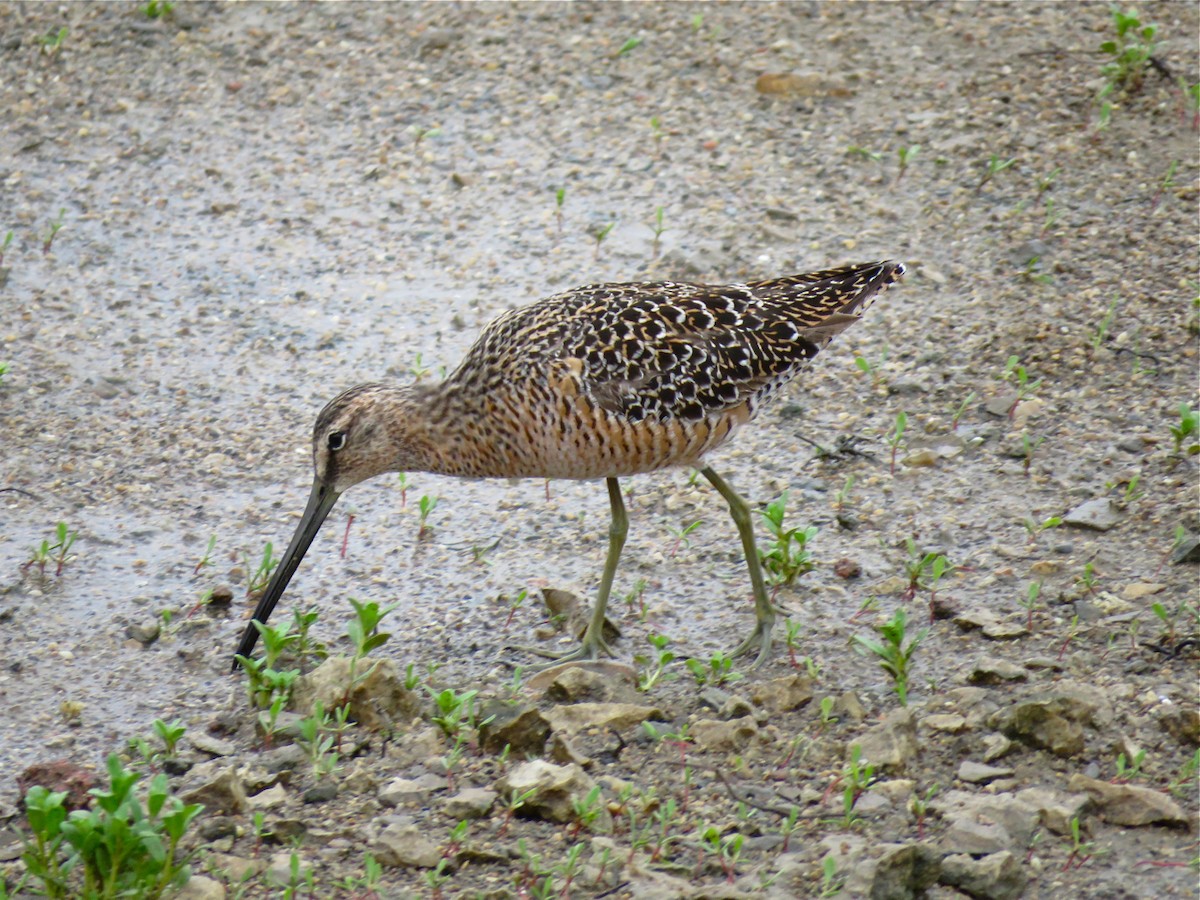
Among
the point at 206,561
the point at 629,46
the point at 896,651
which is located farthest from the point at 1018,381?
the point at 206,561

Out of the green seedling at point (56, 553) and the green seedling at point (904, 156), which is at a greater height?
the green seedling at point (904, 156)

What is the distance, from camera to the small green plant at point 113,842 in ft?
11.4

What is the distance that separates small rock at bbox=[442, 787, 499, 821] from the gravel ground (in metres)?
0.06

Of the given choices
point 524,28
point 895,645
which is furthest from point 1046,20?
point 895,645

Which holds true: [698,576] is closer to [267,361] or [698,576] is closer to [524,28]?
[267,361]

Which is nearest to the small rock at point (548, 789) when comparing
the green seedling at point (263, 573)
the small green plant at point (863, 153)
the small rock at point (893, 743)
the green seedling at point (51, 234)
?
the small rock at point (893, 743)

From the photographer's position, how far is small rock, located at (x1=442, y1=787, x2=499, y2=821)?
3959 millimetres

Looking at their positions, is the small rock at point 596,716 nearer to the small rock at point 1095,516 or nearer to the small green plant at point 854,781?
the small green plant at point 854,781

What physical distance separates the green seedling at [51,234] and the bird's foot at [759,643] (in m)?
3.79

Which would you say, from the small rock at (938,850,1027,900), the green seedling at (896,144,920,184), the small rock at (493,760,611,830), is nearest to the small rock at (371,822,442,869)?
the small rock at (493,760,611,830)

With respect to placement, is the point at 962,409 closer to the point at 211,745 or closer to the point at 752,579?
the point at 752,579

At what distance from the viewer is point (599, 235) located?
6.86m

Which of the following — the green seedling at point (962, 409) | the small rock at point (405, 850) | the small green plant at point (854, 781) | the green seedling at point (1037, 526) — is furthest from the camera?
the green seedling at point (962, 409)

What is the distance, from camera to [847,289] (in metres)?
5.29
